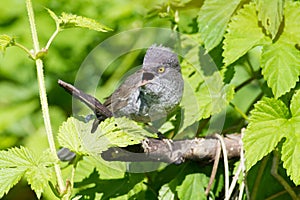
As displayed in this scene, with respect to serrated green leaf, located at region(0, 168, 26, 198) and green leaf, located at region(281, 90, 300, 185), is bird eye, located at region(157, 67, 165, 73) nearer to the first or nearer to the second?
green leaf, located at region(281, 90, 300, 185)

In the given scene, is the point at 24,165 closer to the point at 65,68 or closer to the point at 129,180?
the point at 129,180

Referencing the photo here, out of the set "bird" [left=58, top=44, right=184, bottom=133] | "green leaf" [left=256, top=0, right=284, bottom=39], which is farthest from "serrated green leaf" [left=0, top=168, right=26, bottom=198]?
"green leaf" [left=256, top=0, right=284, bottom=39]

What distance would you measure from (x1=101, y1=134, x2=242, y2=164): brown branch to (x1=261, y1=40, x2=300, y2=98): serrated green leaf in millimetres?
269

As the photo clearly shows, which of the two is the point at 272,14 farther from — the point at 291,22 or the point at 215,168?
the point at 215,168

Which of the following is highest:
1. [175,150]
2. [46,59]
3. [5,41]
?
[46,59]

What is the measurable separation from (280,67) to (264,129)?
174 mm

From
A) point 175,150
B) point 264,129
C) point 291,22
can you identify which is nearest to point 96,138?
point 175,150

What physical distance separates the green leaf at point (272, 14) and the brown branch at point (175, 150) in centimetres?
34

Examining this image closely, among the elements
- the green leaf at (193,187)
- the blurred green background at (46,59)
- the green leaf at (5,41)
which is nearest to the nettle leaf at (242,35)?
the green leaf at (193,187)

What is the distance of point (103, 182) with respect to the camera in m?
1.87

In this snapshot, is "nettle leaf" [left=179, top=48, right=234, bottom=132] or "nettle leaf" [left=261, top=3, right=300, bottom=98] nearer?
"nettle leaf" [left=261, top=3, right=300, bottom=98]

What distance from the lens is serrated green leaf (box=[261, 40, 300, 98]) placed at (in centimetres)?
157

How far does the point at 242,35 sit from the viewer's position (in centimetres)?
169

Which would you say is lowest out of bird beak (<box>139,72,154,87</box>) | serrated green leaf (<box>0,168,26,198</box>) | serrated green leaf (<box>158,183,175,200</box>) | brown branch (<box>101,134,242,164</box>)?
serrated green leaf (<box>158,183,175,200</box>)
